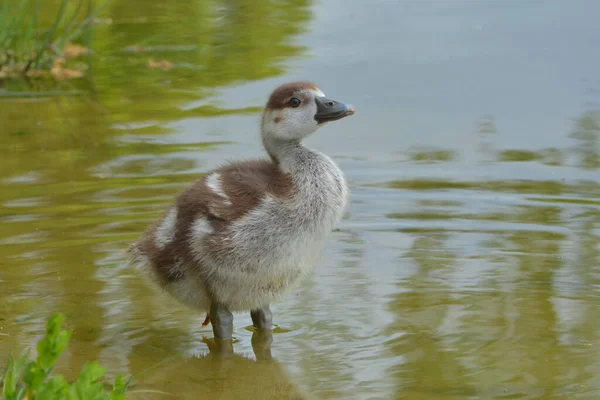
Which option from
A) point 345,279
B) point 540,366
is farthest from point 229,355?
point 540,366

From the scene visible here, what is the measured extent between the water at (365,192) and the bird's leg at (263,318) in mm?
106

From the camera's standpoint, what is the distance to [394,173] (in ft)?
28.5

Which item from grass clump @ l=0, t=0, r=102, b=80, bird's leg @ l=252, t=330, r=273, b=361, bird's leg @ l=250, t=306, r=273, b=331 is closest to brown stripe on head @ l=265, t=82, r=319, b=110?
bird's leg @ l=250, t=306, r=273, b=331

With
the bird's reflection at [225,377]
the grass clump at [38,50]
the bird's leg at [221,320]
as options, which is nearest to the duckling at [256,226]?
the bird's leg at [221,320]

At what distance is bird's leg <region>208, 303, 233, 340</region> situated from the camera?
5852mm

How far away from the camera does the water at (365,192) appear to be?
17.8ft

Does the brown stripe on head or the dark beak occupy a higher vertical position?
the brown stripe on head

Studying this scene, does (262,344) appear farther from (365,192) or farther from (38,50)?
(38,50)

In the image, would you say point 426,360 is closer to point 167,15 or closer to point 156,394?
point 156,394

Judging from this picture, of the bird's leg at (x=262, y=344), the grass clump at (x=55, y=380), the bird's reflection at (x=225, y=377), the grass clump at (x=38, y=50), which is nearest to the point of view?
the grass clump at (x=55, y=380)

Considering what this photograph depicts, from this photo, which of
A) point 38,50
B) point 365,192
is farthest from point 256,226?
point 38,50

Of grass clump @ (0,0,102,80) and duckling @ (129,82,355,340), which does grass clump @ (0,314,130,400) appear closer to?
duckling @ (129,82,355,340)

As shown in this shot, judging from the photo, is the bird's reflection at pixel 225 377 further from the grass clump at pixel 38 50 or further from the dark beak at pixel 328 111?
the grass clump at pixel 38 50

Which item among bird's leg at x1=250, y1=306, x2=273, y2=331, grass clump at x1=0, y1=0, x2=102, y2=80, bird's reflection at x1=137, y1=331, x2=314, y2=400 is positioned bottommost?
bird's reflection at x1=137, y1=331, x2=314, y2=400
